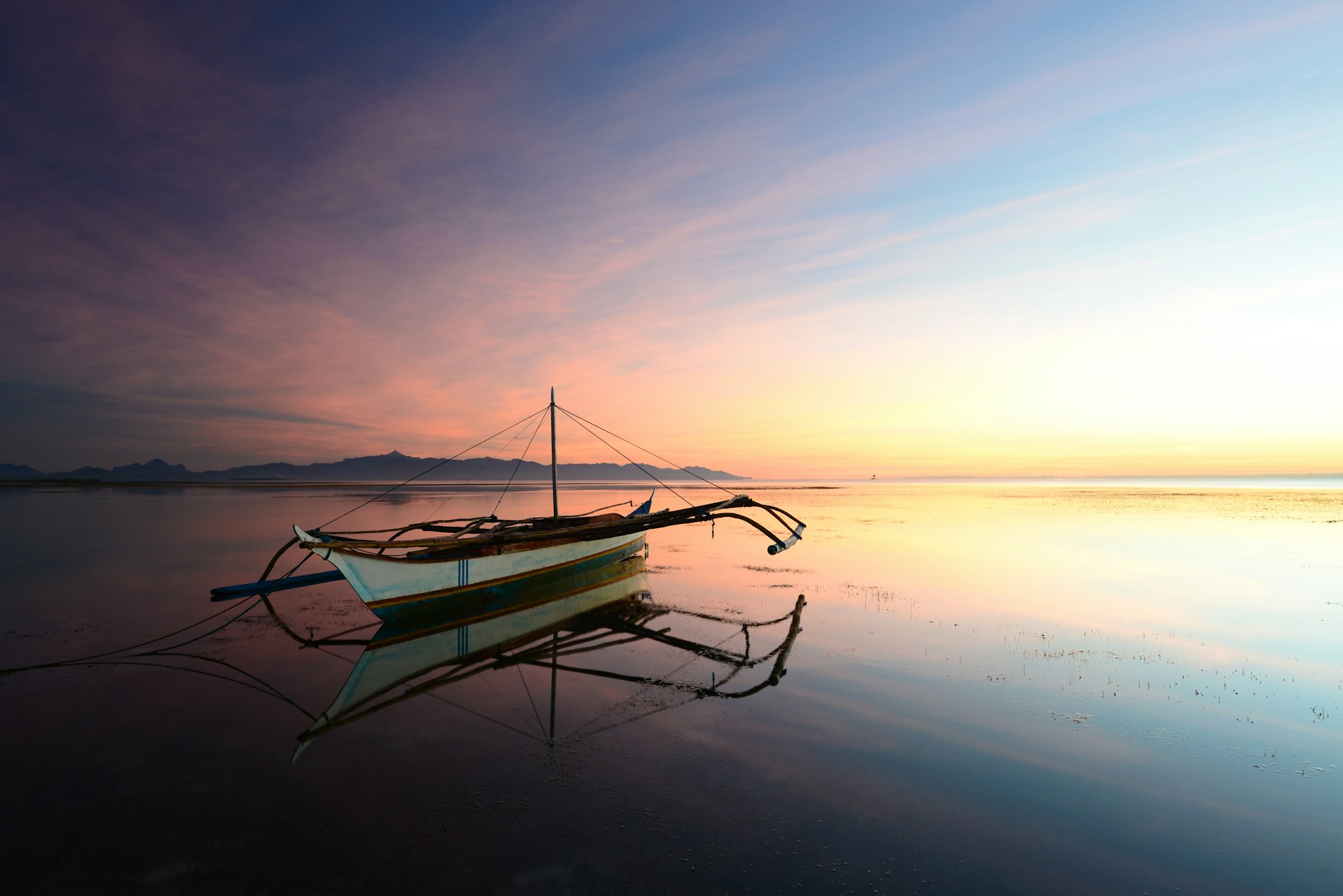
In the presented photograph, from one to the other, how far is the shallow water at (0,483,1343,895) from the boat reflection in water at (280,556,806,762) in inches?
12.2

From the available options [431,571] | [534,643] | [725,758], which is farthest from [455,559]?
[725,758]

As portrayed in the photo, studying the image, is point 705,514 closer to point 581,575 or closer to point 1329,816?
point 581,575

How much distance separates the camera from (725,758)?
27.4ft

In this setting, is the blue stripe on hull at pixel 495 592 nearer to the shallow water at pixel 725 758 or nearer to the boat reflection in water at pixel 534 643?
the boat reflection in water at pixel 534 643

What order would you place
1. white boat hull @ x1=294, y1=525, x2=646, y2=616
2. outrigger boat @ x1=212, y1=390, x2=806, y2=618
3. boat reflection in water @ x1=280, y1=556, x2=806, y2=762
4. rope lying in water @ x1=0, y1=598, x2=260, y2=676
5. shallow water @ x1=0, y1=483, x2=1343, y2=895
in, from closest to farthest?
shallow water @ x1=0, y1=483, x2=1343, y2=895, boat reflection in water @ x1=280, y1=556, x2=806, y2=762, rope lying in water @ x1=0, y1=598, x2=260, y2=676, white boat hull @ x1=294, y1=525, x2=646, y2=616, outrigger boat @ x1=212, y1=390, x2=806, y2=618

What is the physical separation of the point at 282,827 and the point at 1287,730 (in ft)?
48.1

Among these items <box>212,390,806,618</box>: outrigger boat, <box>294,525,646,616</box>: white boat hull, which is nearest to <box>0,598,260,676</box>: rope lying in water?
<box>212,390,806,618</box>: outrigger boat

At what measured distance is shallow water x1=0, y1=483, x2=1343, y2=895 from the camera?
19.8 ft

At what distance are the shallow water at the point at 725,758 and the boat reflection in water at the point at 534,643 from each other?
31 cm

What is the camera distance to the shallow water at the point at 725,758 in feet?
19.8

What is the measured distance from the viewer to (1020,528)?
3900 cm

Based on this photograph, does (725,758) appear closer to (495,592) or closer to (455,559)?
(455,559)

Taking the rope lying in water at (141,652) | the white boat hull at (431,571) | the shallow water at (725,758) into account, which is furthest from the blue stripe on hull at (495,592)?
the rope lying in water at (141,652)

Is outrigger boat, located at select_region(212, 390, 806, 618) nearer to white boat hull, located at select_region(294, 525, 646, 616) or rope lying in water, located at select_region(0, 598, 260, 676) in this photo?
white boat hull, located at select_region(294, 525, 646, 616)
